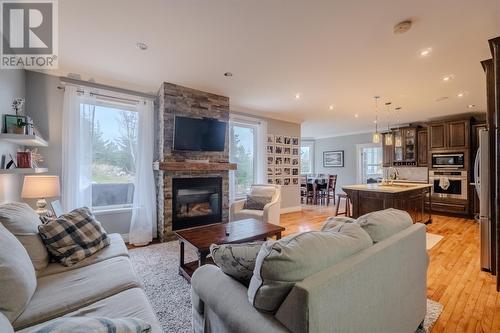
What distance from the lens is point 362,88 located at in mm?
→ 3898

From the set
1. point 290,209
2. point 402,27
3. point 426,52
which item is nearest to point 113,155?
point 402,27

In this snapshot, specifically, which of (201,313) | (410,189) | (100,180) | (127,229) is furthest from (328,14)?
(127,229)

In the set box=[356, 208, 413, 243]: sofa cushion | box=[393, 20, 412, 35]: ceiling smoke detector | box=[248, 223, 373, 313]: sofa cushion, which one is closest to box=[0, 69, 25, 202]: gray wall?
box=[248, 223, 373, 313]: sofa cushion

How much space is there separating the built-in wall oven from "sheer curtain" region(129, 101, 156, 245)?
256 inches

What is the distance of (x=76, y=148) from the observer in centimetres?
334

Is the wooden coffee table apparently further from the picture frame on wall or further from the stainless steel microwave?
the picture frame on wall

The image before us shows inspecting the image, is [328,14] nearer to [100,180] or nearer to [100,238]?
[100,238]

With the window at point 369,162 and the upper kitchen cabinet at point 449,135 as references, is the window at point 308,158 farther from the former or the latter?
the upper kitchen cabinet at point 449,135

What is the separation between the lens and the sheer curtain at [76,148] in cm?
329

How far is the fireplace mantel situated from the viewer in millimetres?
3782

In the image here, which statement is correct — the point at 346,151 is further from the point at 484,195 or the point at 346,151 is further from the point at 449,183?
the point at 484,195

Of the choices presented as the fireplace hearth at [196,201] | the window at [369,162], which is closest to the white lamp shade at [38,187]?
the fireplace hearth at [196,201]

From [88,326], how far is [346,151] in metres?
9.02

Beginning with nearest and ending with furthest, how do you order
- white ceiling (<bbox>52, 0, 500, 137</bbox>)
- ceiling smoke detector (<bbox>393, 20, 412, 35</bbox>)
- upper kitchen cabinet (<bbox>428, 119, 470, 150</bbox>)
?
white ceiling (<bbox>52, 0, 500, 137</bbox>) < ceiling smoke detector (<bbox>393, 20, 412, 35</bbox>) < upper kitchen cabinet (<bbox>428, 119, 470, 150</bbox>)
